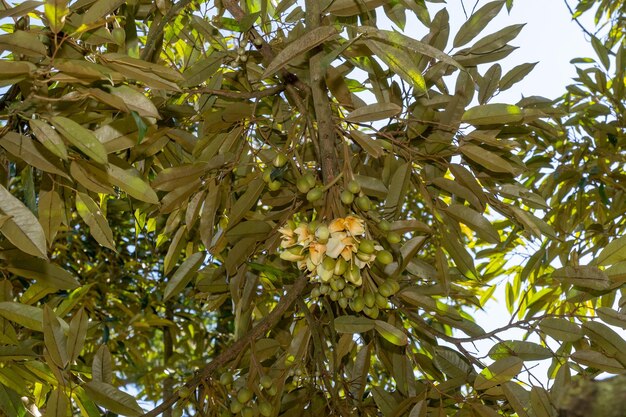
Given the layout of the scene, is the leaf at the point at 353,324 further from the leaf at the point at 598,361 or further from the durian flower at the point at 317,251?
the leaf at the point at 598,361

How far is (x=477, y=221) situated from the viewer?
1.12 meters

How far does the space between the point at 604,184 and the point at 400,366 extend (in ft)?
3.32

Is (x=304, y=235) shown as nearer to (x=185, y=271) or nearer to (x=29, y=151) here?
(x=29, y=151)

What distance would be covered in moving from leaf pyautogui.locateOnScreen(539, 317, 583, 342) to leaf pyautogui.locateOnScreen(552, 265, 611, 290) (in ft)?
0.20

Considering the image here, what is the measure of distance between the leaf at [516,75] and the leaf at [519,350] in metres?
0.41

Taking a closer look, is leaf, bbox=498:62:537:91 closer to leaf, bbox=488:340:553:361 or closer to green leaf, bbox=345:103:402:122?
green leaf, bbox=345:103:402:122

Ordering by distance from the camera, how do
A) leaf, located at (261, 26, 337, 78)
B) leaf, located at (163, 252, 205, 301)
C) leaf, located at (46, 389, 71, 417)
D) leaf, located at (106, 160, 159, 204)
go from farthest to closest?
leaf, located at (163, 252, 205, 301), leaf, located at (46, 389, 71, 417), leaf, located at (106, 160, 159, 204), leaf, located at (261, 26, 337, 78)

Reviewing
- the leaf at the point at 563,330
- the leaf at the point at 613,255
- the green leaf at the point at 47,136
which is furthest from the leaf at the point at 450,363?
the green leaf at the point at 47,136

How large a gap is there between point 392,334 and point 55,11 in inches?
23.1

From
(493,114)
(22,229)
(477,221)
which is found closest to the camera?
(22,229)

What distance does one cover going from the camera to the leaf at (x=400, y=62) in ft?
2.56

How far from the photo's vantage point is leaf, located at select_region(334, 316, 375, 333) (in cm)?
103

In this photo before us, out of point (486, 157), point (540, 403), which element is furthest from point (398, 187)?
point (540, 403)

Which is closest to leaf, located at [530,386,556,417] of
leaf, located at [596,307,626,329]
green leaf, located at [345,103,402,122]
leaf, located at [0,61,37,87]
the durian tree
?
the durian tree
